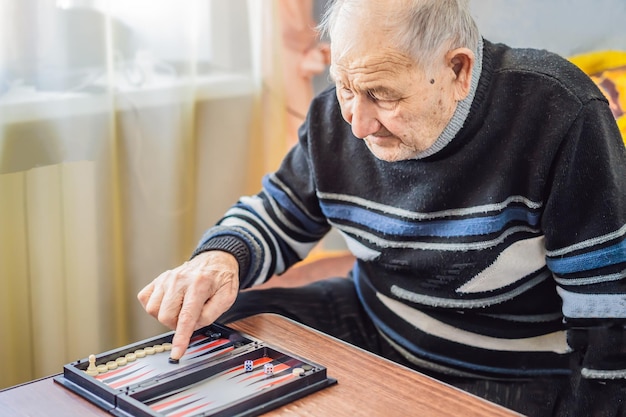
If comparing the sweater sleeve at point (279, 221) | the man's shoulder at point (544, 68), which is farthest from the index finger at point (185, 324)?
the man's shoulder at point (544, 68)

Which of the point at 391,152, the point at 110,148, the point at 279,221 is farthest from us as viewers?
the point at 110,148

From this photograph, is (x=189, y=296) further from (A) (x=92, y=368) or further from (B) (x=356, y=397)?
(B) (x=356, y=397)

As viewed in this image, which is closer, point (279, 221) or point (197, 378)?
point (197, 378)

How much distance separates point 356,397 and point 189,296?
13.1 inches

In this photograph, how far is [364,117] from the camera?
1.36m

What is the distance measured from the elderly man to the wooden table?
0.19 m

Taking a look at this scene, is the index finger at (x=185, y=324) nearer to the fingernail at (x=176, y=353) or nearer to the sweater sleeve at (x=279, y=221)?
the fingernail at (x=176, y=353)

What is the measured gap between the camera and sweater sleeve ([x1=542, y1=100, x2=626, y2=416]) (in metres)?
1.35

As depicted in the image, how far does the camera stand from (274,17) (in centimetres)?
219

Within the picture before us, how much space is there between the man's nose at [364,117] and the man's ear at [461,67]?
0.15 meters

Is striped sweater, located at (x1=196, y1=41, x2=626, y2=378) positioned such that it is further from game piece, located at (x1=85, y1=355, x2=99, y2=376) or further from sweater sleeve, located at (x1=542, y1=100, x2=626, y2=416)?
game piece, located at (x1=85, y1=355, x2=99, y2=376)

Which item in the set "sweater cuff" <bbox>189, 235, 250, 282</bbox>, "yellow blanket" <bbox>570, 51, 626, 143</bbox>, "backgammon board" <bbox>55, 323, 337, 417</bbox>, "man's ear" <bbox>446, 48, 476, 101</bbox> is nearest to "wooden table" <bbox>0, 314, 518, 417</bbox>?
"backgammon board" <bbox>55, 323, 337, 417</bbox>

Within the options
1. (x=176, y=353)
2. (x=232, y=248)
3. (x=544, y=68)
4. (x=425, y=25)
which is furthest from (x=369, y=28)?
(x=176, y=353)

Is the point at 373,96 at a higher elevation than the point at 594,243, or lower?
higher
